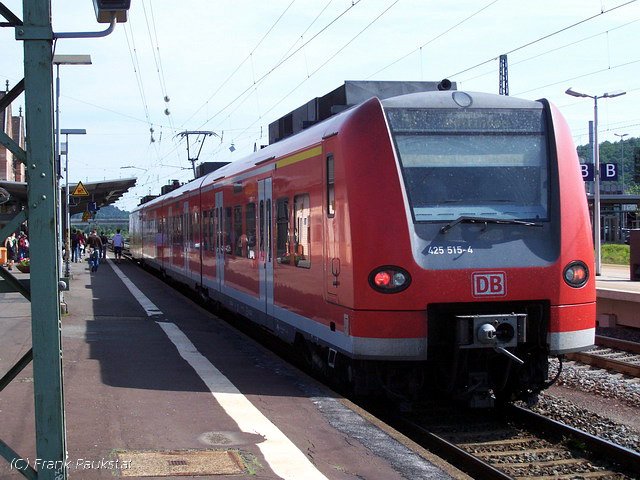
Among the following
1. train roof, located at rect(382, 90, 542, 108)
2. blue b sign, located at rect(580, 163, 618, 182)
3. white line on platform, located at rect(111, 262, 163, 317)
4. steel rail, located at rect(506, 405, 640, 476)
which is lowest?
steel rail, located at rect(506, 405, 640, 476)

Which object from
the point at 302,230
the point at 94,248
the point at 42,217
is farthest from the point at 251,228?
the point at 94,248

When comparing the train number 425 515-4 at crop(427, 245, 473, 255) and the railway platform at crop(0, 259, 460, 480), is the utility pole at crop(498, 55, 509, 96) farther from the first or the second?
the train number 425 515-4 at crop(427, 245, 473, 255)

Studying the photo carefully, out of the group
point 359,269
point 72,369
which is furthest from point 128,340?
point 359,269

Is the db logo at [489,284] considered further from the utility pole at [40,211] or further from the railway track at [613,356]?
the utility pole at [40,211]

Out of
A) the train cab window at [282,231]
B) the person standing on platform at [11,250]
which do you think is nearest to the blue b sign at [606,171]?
the person standing on platform at [11,250]

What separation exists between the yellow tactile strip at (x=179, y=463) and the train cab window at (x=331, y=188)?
2836 mm

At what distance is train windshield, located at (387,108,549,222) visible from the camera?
738cm

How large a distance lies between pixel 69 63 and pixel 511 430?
43.4 feet

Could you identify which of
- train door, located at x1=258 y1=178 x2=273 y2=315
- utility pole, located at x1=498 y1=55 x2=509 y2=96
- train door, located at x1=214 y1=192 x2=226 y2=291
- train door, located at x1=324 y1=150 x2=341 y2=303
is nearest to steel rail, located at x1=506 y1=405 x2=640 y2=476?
train door, located at x1=324 y1=150 x2=341 y2=303

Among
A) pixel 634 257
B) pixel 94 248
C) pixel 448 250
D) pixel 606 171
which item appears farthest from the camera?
pixel 606 171

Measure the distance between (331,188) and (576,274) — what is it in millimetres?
2335

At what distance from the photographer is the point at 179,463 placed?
17.5 feet

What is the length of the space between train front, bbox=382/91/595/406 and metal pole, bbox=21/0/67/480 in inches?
149

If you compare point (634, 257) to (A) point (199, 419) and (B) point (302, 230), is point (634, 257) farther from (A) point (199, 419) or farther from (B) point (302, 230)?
(A) point (199, 419)
